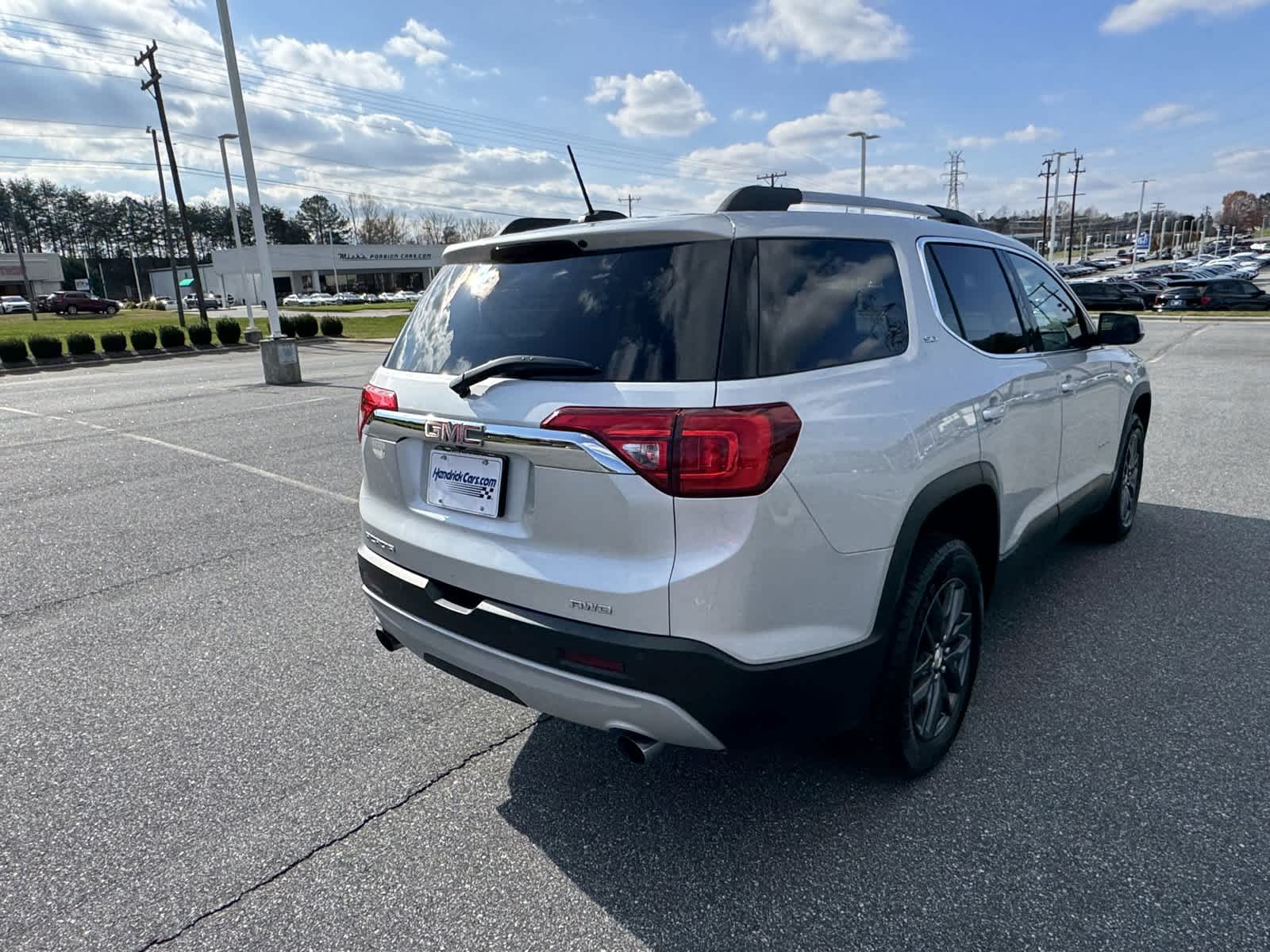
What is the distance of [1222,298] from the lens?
32.7 metres

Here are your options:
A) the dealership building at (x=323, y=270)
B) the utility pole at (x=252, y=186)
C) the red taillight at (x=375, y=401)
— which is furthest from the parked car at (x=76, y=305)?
the red taillight at (x=375, y=401)

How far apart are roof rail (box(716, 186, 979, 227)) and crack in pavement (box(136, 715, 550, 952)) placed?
6.74 ft

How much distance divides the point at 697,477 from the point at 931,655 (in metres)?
1.22

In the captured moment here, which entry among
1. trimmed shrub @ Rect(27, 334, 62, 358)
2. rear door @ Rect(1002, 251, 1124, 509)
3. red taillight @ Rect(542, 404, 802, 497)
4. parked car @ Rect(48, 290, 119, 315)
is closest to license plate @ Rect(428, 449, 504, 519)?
red taillight @ Rect(542, 404, 802, 497)

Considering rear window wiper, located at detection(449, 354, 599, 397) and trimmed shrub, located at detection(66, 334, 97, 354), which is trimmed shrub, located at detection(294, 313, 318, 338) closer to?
trimmed shrub, located at detection(66, 334, 97, 354)

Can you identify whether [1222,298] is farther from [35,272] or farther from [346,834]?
[35,272]

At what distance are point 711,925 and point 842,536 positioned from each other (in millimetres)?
1093

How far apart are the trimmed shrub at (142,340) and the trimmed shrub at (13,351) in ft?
10.0

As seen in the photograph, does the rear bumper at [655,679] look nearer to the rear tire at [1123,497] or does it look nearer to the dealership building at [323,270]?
the rear tire at [1123,497]

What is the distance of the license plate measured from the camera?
229 centimetres

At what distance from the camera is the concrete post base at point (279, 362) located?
15.1m

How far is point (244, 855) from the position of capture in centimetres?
241

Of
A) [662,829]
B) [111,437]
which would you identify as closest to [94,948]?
[662,829]

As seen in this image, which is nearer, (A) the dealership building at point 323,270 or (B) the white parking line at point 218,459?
(B) the white parking line at point 218,459
